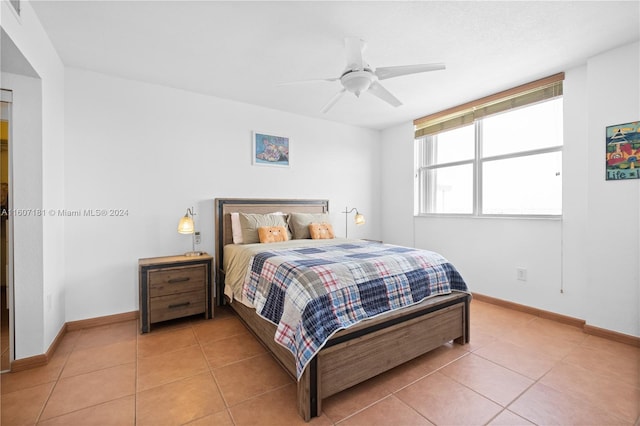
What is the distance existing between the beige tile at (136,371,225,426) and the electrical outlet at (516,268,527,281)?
10.8ft

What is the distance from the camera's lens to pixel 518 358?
222cm

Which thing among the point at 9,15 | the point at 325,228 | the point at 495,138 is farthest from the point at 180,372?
the point at 495,138

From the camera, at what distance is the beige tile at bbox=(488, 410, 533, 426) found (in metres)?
1.54

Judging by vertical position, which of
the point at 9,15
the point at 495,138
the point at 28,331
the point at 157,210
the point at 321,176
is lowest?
the point at 28,331

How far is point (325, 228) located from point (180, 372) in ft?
7.19

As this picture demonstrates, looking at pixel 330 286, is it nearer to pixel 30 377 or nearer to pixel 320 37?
pixel 320 37

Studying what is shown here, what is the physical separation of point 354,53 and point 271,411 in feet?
7.94

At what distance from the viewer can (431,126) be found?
13.9 feet

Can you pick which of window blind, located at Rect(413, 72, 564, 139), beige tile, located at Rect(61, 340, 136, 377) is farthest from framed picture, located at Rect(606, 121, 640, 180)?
beige tile, located at Rect(61, 340, 136, 377)

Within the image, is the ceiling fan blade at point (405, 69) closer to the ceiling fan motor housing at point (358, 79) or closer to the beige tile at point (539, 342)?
the ceiling fan motor housing at point (358, 79)

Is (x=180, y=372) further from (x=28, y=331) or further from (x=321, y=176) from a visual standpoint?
(x=321, y=176)

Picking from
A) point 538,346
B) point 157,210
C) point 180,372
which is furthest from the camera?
point 157,210

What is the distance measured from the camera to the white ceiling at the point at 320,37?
6.47ft

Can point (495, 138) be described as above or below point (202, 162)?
above
